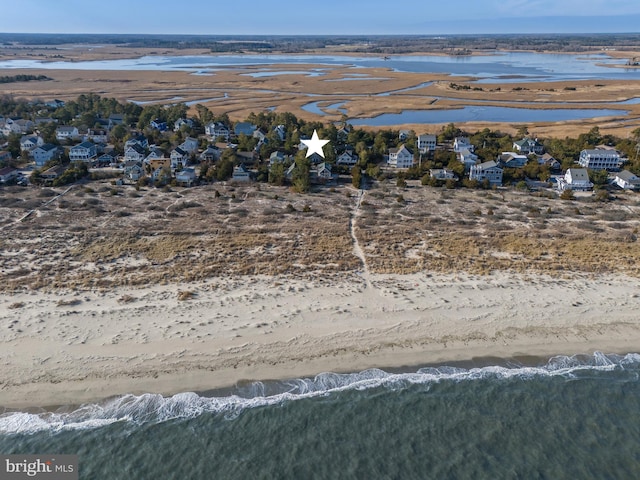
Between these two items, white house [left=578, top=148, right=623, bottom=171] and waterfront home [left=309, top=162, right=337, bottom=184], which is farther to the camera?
white house [left=578, top=148, right=623, bottom=171]

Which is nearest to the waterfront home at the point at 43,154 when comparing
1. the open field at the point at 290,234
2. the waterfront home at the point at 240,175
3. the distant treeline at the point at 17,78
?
the open field at the point at 290,234

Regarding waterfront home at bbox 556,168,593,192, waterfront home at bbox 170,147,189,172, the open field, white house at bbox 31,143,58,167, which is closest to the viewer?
the open field

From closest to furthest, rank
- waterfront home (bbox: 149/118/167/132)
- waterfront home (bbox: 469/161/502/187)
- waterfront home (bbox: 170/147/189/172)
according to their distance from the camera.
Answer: waterfront home (bbox: 469/161/502/187), waterfront home (bbox: 170/147/189/172), waterfront home (bbox: 149/118/167/132)

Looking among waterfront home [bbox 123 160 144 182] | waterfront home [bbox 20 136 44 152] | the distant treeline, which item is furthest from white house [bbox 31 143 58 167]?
the distant treeline

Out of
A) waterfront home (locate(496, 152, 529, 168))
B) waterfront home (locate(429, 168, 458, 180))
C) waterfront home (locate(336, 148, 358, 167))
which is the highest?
waterfront home (locate(336, 148, 358, 167))

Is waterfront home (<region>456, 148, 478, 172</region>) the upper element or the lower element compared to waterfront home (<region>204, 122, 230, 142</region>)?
lower

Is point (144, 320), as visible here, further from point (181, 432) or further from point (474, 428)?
point (474, 428)

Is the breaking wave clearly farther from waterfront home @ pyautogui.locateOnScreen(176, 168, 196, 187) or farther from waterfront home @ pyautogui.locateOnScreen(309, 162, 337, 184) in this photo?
waterfront home @ pyautogui.locateOnScreen(176, 168, 196, 187)
